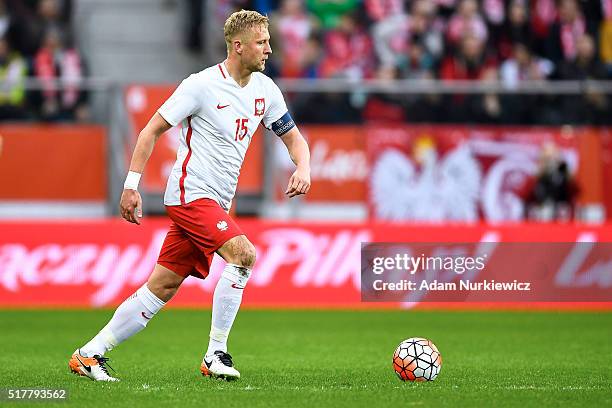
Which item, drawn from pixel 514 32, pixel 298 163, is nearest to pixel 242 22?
pixel 298 163

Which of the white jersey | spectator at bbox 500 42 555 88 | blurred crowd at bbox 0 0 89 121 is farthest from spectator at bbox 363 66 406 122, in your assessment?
the white jersey

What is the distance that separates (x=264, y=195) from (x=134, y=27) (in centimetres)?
542

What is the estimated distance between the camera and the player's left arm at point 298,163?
26.7 ft

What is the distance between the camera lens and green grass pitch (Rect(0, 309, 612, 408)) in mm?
7543

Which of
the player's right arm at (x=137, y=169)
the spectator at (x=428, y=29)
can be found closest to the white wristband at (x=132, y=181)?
the player's right arm at (x=137, y=169)

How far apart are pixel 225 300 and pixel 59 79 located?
9.89 m

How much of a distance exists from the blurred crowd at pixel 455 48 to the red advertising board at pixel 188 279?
246 centimetres

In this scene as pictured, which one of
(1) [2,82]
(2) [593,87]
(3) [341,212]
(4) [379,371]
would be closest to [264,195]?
(3) [341,212]

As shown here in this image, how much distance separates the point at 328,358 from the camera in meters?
10.3

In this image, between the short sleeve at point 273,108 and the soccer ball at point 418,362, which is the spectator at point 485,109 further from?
the soccer ball at point 418,362

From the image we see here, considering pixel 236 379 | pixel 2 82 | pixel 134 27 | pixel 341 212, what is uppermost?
pixel 134 27

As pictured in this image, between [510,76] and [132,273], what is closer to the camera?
[132,273]

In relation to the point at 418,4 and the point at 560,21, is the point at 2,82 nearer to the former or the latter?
the point at 418,4

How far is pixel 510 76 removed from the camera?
20.0m
